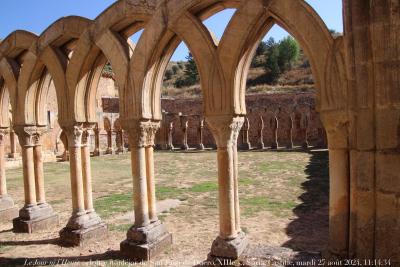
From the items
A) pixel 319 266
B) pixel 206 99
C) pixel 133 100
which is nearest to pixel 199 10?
pixel 206 99

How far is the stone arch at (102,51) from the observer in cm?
619

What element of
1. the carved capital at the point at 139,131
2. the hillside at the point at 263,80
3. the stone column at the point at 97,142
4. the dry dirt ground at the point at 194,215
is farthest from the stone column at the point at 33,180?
the hillside at the point at 263,80

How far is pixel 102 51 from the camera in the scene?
667 cm

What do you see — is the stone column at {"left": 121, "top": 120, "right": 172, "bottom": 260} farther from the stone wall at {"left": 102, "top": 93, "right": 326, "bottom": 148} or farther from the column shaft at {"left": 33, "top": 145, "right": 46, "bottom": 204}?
the stone wall at {"left": 102, "top": 93, "right": 326, "bottom": 148}

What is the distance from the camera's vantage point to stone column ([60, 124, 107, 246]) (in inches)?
274

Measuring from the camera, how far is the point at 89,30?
6.68 meters

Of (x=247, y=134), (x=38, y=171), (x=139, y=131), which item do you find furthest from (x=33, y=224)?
(x=247, y=134)

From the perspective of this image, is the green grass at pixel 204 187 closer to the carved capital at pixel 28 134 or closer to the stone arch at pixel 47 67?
the carved capital at pixel 28 134

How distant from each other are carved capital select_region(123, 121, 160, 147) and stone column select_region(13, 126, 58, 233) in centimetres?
308

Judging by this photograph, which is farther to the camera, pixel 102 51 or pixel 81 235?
pixel 81 235

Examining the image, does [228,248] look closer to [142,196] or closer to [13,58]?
→ [142,196]

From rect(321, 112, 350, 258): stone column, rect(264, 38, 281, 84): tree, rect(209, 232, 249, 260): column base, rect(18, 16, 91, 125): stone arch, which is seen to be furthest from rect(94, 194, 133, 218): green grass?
rect(264, 38, 281, 84): tree

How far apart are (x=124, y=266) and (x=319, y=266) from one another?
3.01 metres

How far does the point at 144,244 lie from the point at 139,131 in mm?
1933
